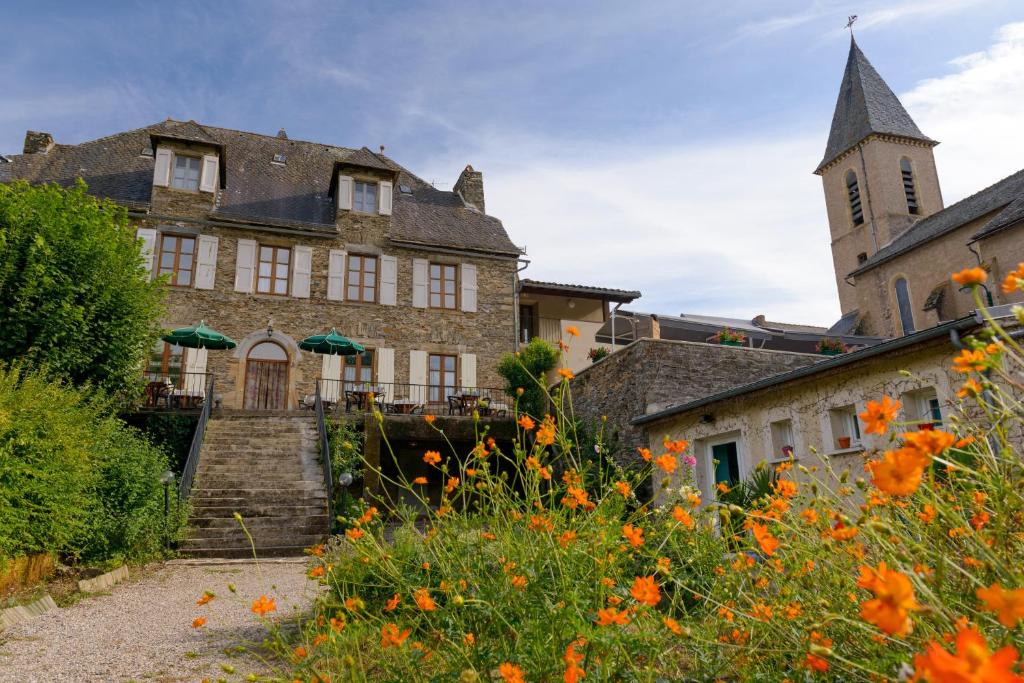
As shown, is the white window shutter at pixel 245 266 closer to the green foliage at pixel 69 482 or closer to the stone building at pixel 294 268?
the stone building at pixel 294 268

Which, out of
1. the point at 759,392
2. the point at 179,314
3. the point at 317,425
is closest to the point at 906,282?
the point at 759,392

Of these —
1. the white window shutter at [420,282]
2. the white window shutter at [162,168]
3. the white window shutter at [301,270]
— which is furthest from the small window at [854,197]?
the white window shutter at [162,168]

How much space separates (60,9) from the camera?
21.8 feet

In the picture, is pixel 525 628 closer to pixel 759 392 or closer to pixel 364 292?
pixel 759 392

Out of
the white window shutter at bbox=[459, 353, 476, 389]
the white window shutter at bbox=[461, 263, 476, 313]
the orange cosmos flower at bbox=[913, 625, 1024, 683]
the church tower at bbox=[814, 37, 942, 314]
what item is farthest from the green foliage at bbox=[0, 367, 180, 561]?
the church tower at bbox=[814, 37, 942, 314]

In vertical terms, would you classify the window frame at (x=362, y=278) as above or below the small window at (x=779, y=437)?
above

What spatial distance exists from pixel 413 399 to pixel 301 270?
4.29m

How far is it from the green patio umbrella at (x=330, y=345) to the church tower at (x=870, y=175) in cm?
2403

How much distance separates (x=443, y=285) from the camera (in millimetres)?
18203

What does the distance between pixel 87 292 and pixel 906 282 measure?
25874 millimetres

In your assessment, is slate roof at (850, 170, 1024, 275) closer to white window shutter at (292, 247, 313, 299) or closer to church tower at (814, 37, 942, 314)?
church tower at (814, 37, 942, 314)

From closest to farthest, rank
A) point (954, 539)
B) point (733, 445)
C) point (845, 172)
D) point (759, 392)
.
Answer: point (954, 539), point (759, 392), point (733, 445), point (845, 172)

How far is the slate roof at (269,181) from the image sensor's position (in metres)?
17.0

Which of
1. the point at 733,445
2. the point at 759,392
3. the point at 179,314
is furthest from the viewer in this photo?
the point at 179,314
